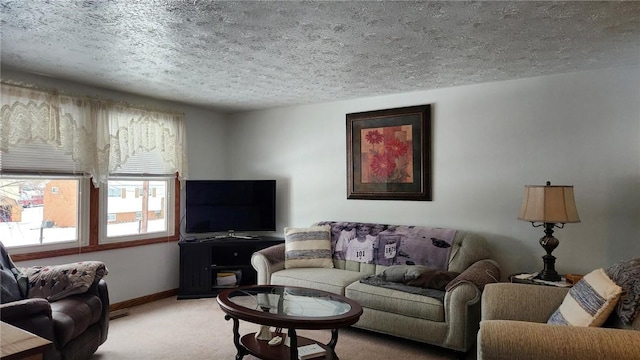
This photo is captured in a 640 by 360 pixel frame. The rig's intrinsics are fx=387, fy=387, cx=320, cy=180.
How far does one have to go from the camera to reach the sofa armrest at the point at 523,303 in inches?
92.4

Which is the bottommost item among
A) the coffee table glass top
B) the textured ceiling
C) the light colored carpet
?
the light colored carpet

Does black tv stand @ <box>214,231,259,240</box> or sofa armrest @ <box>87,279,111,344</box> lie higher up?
black tv stand @ <box>214,231,259,240</box>

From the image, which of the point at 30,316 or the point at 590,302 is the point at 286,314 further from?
the point at 590,302

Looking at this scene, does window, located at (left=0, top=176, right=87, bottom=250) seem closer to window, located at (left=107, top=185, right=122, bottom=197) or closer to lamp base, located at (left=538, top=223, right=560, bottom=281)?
window, located at (left=107, top=185, right=122, bottom=197)

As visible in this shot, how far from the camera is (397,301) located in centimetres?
312

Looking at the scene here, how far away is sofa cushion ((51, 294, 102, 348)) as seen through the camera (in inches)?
96.6

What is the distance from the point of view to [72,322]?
8.33 ft

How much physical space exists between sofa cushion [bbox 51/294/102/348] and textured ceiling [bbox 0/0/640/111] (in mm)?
1800

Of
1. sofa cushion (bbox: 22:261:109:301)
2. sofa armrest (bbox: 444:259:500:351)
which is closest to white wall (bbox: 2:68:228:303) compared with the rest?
sofa cushion (bbox: 22:261:109:301)

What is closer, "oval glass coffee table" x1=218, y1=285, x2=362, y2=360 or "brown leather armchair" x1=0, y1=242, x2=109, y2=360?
"brown leather armchair" x1=0, y1=242, x2=109, y2=360

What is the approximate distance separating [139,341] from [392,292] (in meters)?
2.14

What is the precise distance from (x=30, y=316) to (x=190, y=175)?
2814mm

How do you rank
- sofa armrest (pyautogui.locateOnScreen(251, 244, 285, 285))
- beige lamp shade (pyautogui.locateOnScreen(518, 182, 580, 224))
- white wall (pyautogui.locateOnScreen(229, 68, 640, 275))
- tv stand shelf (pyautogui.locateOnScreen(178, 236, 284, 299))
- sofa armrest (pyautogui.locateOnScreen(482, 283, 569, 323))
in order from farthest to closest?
tv stand shelf (pyautogui.locateOnScreen(178, 236, 284, 299)) → sofa armrest (pyautogui.locateOnScreen(251, 244, 285, 285)) → white wall (pyautogui.locateOnScreen(229, 68, 640, 275)) → beige lamp shade (pyautogui.locateOnScreen(518, 182, 580, 224)) → sofa armrest (pyautogui.locateOnScreen(482, 283, 569, 323))

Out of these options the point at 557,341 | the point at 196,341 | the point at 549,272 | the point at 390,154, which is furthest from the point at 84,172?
the point at 549,272
